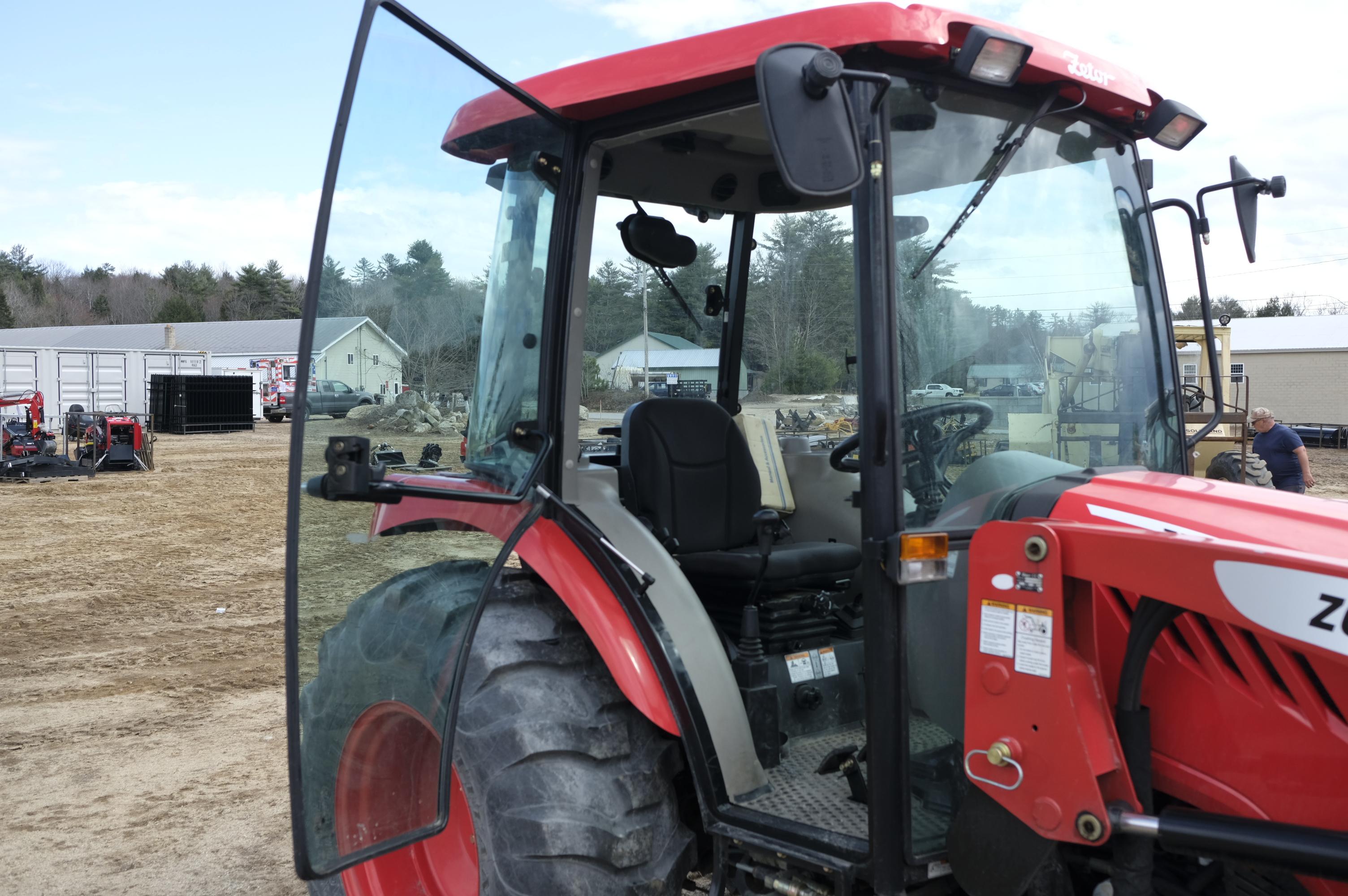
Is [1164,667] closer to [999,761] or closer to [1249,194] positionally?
[999,761]

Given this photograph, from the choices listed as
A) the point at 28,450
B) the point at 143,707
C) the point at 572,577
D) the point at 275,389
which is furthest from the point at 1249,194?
the point at 275,389

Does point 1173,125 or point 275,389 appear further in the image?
point 275,389

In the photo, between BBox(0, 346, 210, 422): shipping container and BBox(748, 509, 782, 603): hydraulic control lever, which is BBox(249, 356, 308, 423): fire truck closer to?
BBox(0, 346, 210, 422): shipping container

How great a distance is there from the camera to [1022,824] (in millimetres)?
1999

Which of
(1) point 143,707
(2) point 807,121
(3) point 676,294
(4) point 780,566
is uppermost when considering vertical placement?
(2) point 807,121

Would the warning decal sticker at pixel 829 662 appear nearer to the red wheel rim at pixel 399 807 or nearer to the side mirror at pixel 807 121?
the red wheel rim at pixel 399 807

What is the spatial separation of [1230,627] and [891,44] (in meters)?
1.26

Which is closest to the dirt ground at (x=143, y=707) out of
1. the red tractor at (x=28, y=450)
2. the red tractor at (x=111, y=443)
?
the red tractor at (x=28, y=450)

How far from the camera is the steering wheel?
7.59 feet

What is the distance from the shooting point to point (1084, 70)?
2430 millimetres

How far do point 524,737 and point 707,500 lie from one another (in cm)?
125

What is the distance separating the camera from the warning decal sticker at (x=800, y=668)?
2953 mm

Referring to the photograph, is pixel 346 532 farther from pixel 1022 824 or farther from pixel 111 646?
pixel 111 646

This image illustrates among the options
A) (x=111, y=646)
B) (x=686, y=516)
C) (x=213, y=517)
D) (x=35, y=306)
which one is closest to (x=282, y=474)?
(x=213, y=517)
